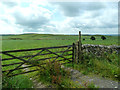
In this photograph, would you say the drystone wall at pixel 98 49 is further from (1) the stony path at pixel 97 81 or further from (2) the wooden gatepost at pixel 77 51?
(1) the stony path at pixel 97 81

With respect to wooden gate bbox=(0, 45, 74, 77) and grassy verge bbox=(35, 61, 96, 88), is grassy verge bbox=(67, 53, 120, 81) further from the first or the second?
grassy verge bbox=(35, 61, 96, 88)

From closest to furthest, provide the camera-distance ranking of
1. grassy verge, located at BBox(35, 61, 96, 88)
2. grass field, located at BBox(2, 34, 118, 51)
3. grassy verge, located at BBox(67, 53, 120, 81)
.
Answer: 1. grassy verge, located at BBox(35, 61, 96, 88)
2. grassy verge, located at BBox(67, 53, 120, 81)
3. grass field, located at BBox(2, 34, 118, 51)

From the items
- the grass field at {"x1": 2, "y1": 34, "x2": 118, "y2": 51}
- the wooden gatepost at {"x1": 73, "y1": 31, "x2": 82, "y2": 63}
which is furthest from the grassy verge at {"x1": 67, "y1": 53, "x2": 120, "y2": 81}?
the grass field at {"x1": 2, "y1": 34, "x2": 118, "y2": 51}

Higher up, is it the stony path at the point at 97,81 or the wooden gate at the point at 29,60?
the wooden gate at the point at 29,60

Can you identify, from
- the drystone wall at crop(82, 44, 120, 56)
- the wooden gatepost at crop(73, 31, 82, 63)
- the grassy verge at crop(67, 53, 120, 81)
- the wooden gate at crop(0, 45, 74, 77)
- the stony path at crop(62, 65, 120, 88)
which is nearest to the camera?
the stony path at crop(62, 65, 120, 88)

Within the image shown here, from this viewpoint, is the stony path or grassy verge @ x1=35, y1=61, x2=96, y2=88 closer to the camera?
grassy verge @ x1=35, y1=61, x2=96, y2=88

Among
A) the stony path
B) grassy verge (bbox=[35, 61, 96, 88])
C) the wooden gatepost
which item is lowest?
the stony path

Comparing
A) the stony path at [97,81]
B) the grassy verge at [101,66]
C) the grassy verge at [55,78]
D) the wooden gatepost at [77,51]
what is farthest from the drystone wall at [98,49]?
the grassy verge at [55,78]

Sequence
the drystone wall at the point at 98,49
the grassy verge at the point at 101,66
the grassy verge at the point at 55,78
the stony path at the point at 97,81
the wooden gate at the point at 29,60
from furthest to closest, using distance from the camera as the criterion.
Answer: the drystone wall at the point at 98,49, the grassy verge at the point at 101,66, the wooden gate at the point at 29,60, the stony path at the point at 97,81, the grassy verge at the point at 55,78

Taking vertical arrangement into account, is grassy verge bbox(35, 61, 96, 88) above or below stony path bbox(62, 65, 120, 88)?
above

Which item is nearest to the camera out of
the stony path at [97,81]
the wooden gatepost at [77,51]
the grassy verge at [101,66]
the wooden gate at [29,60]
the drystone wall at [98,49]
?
the stony path at [97,81]

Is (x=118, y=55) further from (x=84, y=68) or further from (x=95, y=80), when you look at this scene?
(x=95, y=80)

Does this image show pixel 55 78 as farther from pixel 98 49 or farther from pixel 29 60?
pixel 98 49

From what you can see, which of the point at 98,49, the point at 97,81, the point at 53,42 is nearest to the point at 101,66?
the point at 97,81
